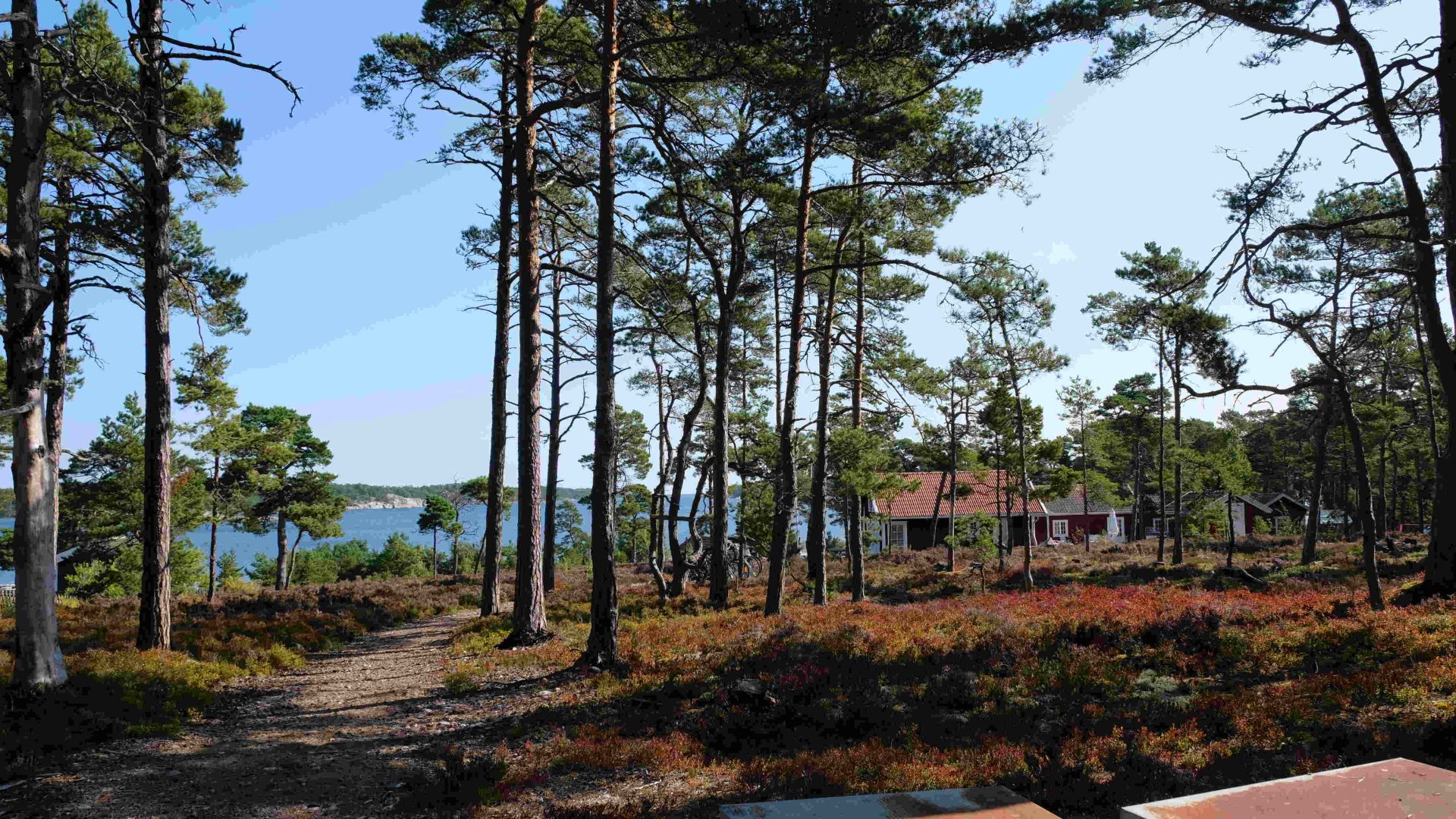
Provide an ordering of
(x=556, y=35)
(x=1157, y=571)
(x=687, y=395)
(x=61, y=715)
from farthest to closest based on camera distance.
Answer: (x=687, y=395), (x=1157, y=571), (x=556, y=35), (x=61, y=715)

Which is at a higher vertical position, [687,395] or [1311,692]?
[687,395]

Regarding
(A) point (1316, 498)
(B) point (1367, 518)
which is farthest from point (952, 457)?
(B) point (1367, 518)

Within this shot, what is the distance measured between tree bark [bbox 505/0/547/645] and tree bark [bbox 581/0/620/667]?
236 cm

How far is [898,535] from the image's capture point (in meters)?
57.5

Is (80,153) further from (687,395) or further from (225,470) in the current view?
(225,470)

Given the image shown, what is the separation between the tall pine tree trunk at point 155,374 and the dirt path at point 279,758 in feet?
6.32

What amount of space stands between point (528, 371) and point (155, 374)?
5.87 metres

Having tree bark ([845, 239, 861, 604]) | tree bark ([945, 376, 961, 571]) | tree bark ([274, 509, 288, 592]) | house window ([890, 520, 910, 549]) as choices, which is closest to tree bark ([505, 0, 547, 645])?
tree bark ([845, 239, 861, 604])

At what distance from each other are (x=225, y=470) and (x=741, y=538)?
25.1 meters

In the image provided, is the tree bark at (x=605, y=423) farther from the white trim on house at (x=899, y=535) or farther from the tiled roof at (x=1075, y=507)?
the tiled roof at (x=1075, y=507)

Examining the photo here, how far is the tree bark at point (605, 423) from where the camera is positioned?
36.1 feet

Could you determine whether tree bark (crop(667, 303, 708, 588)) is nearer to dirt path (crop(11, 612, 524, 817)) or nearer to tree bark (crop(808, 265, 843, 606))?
tree bark (crop(808, 265, 843, 606))

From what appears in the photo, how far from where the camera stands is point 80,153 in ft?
47.6

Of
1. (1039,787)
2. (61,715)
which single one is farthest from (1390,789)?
(61,715)
